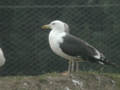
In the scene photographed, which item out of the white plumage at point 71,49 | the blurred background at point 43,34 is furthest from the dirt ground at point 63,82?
the blurred background at point 43,34

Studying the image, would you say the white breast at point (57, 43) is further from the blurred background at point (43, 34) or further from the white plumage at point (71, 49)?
the blurred background at point (43, 34)

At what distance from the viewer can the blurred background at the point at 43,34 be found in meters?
7.51

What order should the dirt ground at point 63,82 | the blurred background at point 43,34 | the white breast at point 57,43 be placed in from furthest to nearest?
the blurred background at point 43,34 → the white breast at point 57,43 → the dirt ground at point 63,82

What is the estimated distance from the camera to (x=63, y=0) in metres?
8.20

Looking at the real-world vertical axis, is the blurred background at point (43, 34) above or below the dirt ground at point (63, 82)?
above

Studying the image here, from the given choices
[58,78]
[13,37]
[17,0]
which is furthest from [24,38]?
[58,78]

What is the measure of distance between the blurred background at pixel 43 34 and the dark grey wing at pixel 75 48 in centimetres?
110

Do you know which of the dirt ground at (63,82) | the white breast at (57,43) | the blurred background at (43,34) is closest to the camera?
the dirt ground at (63,82)

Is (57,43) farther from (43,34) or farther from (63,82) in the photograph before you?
(43,34)

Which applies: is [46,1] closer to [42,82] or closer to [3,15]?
[3,15]

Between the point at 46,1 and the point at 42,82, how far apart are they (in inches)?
113

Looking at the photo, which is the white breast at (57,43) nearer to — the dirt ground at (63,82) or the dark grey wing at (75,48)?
the dark grey wing at (75,48)

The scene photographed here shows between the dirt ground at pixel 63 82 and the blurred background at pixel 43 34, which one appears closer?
the dirt ground at pixel 63 82

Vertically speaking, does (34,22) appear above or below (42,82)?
above
